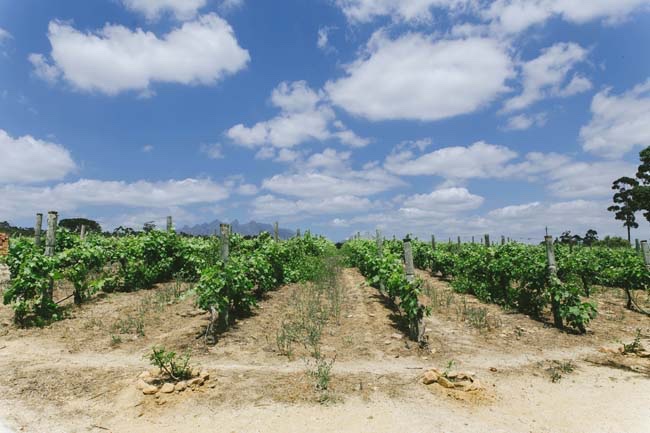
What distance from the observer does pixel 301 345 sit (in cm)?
695

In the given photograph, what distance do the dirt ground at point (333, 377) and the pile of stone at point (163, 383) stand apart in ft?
0.29

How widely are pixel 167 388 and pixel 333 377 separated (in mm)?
2182

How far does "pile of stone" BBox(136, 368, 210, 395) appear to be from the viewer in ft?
15.6

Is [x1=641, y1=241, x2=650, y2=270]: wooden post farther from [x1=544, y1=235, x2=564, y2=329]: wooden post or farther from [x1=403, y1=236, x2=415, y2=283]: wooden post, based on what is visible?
[x1=403, y1=236, x2=415, y2=283]: wooden post

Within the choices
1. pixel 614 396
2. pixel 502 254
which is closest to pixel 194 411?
pixel 614 396

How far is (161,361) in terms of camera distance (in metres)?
4.95

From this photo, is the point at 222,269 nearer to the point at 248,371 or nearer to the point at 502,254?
the point at 248,371

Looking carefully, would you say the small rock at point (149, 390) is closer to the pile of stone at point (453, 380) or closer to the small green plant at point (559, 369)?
the pile of stone at point (453, 380)

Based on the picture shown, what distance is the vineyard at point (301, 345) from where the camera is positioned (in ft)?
15.1

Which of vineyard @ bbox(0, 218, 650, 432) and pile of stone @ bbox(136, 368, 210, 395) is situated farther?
pile of stone @ bbox(136, 368, 210, 395)

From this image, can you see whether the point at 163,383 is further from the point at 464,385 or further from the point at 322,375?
the point at 464,385

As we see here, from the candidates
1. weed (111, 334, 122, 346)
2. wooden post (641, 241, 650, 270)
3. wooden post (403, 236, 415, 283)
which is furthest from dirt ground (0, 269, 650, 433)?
wooden post (641, 241, 650, 270)

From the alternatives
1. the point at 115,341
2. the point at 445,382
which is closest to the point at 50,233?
the point at 115,341

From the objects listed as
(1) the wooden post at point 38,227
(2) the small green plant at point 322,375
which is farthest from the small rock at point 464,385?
(1) the wooden post at point 38,227
